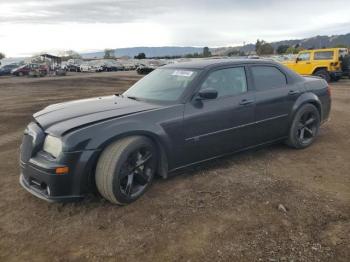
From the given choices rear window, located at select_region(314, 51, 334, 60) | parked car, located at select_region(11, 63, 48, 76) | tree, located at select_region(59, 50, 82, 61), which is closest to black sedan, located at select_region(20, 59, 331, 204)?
rear window, located at select_region(314, 51, 334, 60)

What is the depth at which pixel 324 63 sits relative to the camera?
15.9 m

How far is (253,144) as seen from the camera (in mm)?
4875

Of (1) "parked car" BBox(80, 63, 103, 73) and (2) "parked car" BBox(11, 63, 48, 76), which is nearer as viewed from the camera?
(2) "parked car" BBox(11, 63, 48, 76)

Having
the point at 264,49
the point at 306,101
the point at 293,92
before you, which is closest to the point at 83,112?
the point at 293,92

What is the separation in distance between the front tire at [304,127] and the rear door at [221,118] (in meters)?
1.00

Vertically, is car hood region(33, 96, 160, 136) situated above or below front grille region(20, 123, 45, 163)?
above

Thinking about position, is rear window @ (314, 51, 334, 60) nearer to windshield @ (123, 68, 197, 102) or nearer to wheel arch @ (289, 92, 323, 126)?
wheel arch @ (289, 92, 323, 126)

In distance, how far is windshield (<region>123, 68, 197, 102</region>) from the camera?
4312 mm

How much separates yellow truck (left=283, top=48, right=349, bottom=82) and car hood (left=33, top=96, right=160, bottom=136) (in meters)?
13.9

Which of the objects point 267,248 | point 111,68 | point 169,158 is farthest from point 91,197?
point 111,68

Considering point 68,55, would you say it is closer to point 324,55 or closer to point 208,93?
point 324,55

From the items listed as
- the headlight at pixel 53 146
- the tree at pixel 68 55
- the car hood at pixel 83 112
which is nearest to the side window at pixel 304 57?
the car hood at pixel 83 112

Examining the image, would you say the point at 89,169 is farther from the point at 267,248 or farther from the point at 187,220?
the point at 267,248

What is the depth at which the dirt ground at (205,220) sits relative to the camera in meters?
2.87
